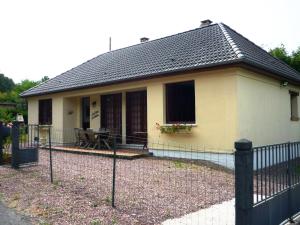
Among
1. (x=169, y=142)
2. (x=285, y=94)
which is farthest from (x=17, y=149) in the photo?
(x=285, y=94)

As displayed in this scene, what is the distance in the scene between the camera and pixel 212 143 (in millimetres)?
11922

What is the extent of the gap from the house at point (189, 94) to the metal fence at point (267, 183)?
17.7 feet

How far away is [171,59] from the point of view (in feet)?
46.5

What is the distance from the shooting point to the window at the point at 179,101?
1340cm

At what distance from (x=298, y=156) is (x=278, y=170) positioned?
112 centimetres

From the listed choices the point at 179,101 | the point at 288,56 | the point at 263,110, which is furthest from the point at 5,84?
the point at 263,110

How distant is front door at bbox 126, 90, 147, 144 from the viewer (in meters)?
15.4

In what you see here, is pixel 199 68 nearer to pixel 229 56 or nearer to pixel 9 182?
pixel 229 56

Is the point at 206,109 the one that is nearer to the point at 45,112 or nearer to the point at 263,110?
the point at 263,110

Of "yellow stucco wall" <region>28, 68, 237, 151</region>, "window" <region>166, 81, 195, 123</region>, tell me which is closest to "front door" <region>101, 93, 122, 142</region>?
"yellow stucco wall" <region>28, 68, 237, 151</region>

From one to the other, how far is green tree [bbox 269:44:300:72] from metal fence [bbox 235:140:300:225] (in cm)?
1739

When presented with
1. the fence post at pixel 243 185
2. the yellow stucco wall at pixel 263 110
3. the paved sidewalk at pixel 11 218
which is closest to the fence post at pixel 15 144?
the paved sidewalk at pixel 11 218

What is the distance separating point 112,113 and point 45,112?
18.4 feet

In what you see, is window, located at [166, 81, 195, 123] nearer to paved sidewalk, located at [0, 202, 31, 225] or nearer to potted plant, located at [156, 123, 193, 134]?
potted plant, located at [156, 123, 193, 134]
